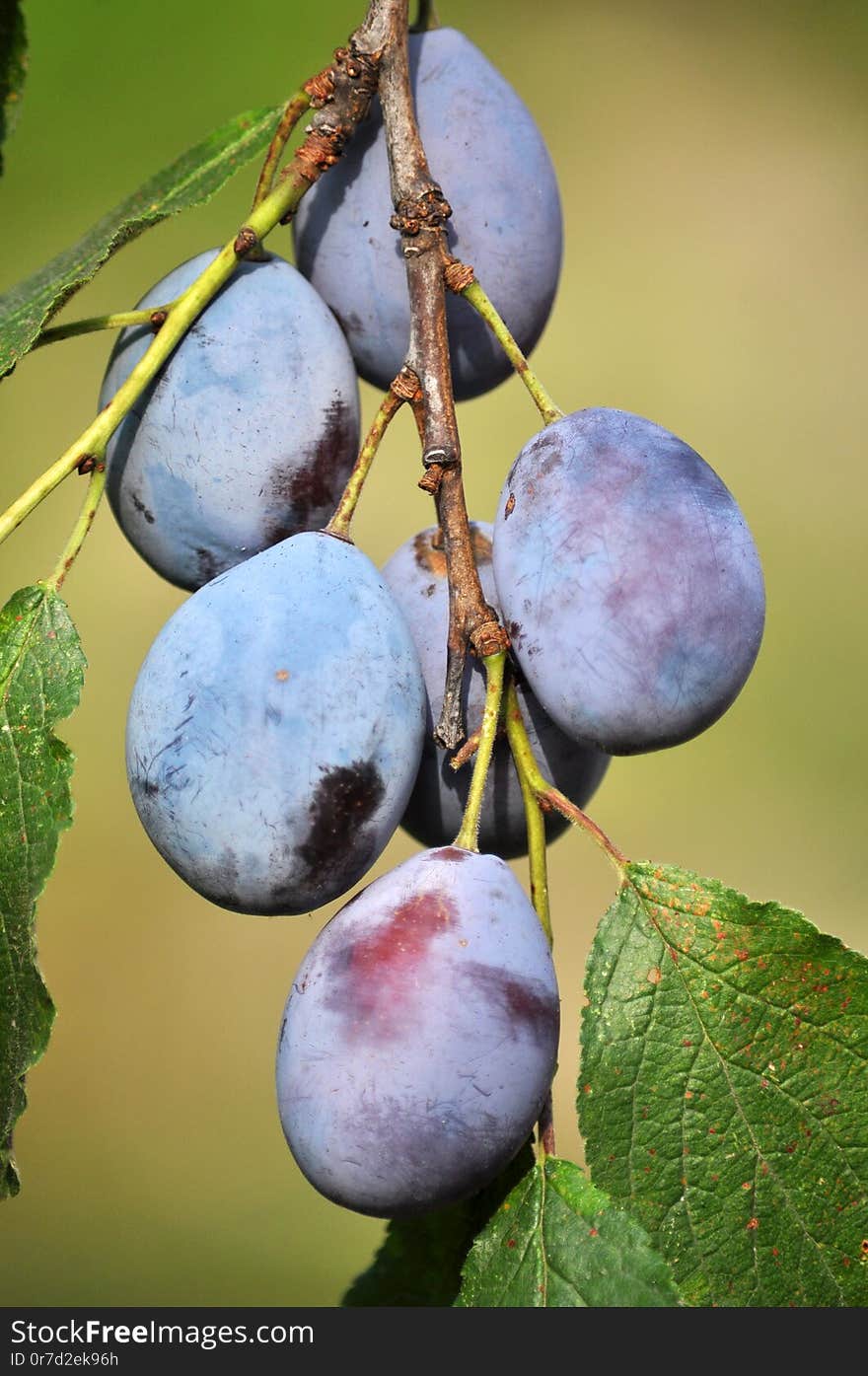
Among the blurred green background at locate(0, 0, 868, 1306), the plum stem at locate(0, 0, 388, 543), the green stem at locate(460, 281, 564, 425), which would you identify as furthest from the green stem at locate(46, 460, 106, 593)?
the blurred green background at locate(0, 0, 868, 1306)

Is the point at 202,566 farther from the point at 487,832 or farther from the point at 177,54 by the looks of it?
the point at 177,54

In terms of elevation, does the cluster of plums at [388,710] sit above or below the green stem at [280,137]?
below

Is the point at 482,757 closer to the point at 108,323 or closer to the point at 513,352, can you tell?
the point at 513,352

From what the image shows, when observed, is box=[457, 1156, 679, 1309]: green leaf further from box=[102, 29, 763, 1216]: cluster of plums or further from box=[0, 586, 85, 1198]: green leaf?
box=[0, 586, 85, 1198]: green leaf

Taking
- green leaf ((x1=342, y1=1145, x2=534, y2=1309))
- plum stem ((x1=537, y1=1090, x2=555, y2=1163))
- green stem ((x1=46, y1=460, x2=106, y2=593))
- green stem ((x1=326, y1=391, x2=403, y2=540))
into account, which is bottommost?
green leaf ((x1=342, y1=1145, x2=534, y2=1309))

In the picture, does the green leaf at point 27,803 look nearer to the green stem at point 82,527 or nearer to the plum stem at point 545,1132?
the green stem at point 82,527

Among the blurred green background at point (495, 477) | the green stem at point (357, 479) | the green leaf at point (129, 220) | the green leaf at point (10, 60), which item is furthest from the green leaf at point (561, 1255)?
the blurred green background at point (495, 477)
